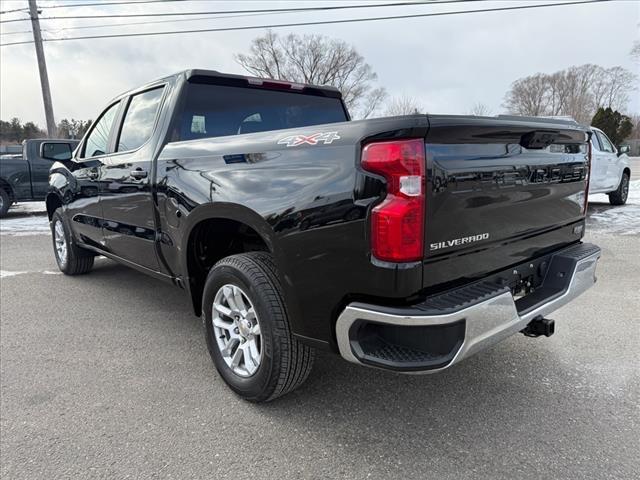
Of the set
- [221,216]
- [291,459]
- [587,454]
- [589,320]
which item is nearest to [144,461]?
[291,459]

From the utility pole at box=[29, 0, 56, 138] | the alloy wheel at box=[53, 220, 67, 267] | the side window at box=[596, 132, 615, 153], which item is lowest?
the alloy wheel at box=[53, 220, 67, 267]

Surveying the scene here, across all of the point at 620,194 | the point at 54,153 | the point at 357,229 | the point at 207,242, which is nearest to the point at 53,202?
the point at 54,153

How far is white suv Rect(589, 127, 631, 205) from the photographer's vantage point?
393 inches

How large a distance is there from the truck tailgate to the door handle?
2.33m

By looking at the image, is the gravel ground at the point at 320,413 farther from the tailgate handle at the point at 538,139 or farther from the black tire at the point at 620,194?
the black tire at the point at 620,194

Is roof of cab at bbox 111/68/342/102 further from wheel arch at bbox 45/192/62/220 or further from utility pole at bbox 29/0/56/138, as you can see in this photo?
utility pole at bbox 29/0/56/138

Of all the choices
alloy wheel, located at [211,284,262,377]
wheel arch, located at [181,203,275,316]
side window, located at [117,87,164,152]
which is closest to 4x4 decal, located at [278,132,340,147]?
wheel arch, located at [181,203,275,316]

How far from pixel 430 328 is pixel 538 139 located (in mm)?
1283

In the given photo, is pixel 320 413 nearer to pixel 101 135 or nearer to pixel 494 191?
pixel 494 191

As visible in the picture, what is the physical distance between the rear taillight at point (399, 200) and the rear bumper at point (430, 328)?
245 mm

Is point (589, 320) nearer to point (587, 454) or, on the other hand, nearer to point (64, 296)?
point (587, 454)

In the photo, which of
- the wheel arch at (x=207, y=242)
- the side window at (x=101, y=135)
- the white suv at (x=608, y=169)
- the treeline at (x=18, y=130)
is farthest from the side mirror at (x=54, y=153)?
the treeline at (x=18, y=130)

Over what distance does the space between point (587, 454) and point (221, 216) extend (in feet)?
7.41

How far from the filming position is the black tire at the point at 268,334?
244cm
